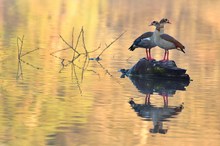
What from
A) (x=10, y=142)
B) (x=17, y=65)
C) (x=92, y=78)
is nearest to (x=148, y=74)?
(x=92, y=78)

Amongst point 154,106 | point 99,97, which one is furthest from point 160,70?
point 154,106

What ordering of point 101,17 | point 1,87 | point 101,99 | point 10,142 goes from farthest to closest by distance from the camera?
1. point 101,17
2. point 1,87
3. point 101,99
4. point 10,142

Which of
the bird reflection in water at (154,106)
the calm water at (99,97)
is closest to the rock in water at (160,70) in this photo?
the bird reflection in water at (154,106)

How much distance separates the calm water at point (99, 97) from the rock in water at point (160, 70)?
1.53ft

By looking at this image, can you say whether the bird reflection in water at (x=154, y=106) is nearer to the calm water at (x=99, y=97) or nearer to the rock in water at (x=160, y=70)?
the calm water at (x=99, y=97)

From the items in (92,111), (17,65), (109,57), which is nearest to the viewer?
(92,111)

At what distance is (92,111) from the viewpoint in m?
17.4

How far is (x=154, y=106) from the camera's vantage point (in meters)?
18.8

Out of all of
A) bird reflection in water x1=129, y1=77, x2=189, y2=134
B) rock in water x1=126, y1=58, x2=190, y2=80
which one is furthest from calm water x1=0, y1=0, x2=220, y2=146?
rock in water x1=126, y1=58, x2=190, y2=80

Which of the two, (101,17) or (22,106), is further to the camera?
(101,17)

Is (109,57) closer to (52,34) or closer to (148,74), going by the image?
(148,74)

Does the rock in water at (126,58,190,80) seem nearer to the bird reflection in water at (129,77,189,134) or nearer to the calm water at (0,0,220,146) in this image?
the bird reflection in water at (129,77,189,134)

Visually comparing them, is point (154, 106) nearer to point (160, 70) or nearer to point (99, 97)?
point (99, 97)

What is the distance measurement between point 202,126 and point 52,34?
23.1 meters
